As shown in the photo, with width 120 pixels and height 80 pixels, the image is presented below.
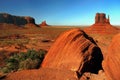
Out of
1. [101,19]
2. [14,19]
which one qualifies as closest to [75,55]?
[101,19]

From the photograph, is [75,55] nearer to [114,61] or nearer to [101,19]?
[114,61]

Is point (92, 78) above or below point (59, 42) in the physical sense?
below

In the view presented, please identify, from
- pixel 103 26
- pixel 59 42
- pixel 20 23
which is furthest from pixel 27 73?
pixel 20 23

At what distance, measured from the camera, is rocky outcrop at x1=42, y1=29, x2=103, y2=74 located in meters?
13.9

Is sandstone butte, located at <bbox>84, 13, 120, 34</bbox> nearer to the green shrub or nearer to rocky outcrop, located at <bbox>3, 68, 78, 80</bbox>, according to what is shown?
the green shrub

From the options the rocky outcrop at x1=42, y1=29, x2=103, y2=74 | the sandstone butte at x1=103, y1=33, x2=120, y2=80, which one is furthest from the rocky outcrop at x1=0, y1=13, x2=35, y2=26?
the sandstone butte at x1=103, y1=33, x2=120, y2=80

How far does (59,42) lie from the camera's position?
51.6ft

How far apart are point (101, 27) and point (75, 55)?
290 feet

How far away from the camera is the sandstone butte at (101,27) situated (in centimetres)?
9314

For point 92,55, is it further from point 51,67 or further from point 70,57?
point 51,67

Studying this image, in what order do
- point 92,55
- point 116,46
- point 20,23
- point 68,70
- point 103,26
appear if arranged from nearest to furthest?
point 116,46 < point 68,70 < point 92,55 < point 103,26 < point 20,23

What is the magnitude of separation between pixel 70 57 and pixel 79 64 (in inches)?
34.0

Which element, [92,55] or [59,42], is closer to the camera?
[92,55]

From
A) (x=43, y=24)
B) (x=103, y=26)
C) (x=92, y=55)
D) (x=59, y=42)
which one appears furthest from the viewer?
(x=43, y=24)
